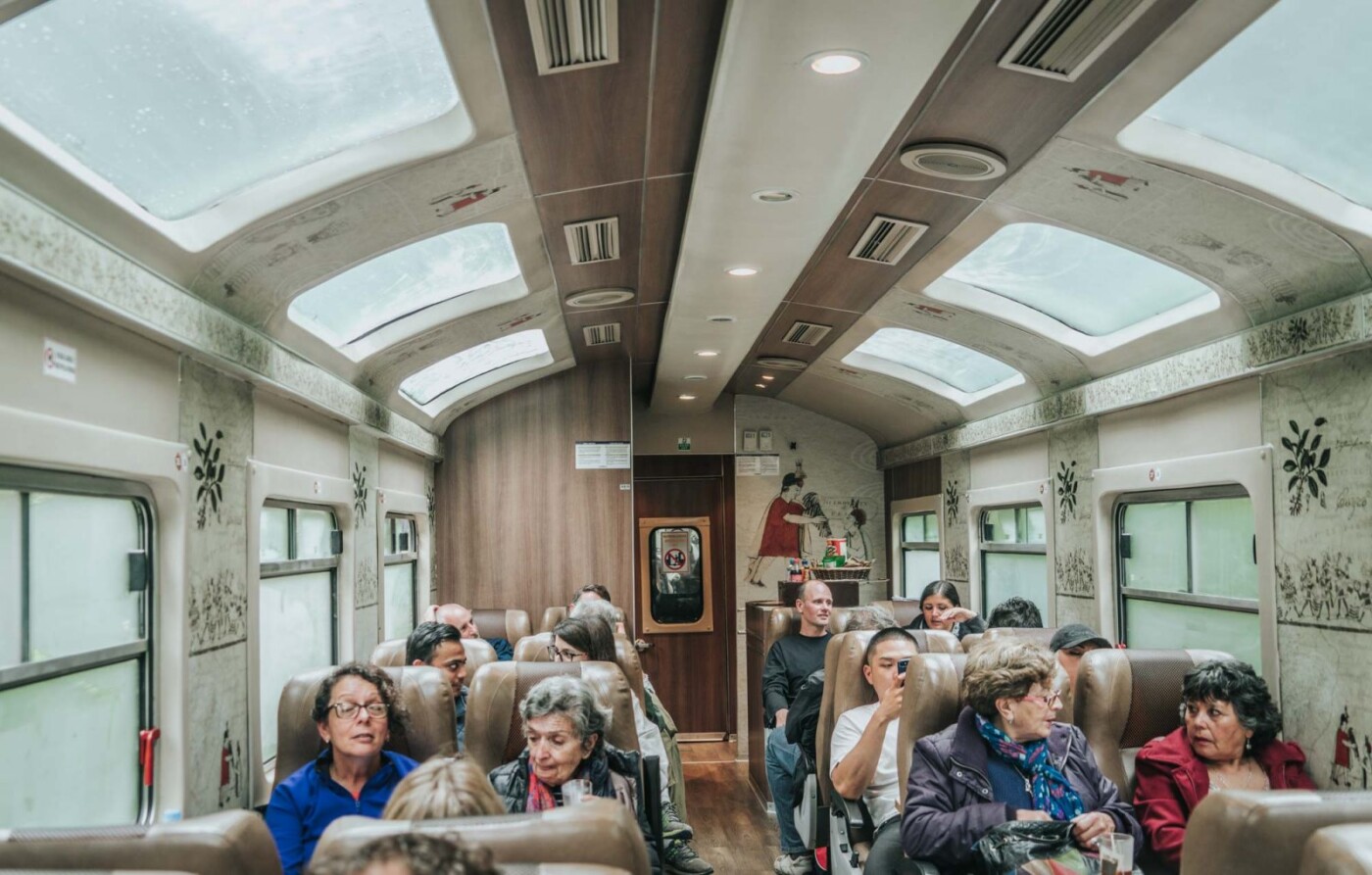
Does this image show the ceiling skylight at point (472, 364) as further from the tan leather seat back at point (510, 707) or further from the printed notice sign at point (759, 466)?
the tan leather seat back at point (510, 707)

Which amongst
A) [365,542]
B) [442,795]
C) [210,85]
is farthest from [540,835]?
[365,542]

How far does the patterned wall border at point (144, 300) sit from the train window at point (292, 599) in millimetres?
572

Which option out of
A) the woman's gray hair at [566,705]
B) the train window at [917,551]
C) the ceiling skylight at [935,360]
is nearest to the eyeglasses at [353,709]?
the woman's gray hair at [566,705]

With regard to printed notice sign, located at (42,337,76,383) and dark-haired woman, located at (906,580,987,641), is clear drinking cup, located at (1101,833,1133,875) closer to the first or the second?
printed notice sign, located at (42,337,76,383)

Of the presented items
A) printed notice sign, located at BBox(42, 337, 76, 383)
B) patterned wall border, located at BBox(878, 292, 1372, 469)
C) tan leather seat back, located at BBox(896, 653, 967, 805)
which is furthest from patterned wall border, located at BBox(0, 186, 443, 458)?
patterned wall border, located at BBox(878, 292, 1372, 469)

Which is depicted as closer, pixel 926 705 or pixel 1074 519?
pixel 926 705

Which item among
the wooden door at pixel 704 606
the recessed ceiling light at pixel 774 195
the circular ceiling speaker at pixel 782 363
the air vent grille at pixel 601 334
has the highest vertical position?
the air vent grille at pixel 601 334

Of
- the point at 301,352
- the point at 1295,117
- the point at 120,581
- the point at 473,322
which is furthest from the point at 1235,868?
the point at 473,322

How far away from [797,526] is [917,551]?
120 centimetres

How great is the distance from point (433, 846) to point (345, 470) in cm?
463

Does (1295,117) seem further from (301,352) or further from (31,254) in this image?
(301,352)

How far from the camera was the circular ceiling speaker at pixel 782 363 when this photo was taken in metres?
8.11

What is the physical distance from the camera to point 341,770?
324 cm

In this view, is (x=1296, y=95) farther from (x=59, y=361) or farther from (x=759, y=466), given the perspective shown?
(x=759, y=466)
